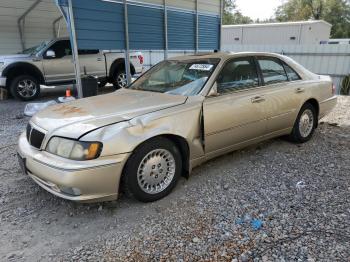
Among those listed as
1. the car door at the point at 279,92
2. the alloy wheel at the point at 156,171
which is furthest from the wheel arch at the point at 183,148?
the car door at the point at 279,92

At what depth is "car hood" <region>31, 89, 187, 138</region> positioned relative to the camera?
2730mm

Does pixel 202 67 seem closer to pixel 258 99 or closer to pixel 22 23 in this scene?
pixel 258 99

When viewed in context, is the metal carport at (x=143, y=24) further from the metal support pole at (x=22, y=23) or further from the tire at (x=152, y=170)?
the metal support pole at (x=22, y=23)

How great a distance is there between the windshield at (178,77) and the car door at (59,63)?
18.6ft

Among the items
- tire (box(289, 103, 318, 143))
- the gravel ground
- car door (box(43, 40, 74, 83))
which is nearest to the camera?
the gravel ground

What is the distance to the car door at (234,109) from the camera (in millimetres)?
3379

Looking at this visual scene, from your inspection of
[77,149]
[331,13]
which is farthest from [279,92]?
[331,13]

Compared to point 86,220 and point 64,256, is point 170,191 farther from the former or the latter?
point 64,256

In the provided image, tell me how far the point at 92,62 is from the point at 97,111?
7.15 meters

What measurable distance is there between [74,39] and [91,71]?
3640 mm

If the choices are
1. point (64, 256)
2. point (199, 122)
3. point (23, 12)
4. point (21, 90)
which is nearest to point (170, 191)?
point (199, 122)

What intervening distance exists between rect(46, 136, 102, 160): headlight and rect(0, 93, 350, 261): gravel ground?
67cm

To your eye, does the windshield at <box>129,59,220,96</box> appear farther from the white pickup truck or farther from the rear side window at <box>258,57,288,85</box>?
the white pickup truck

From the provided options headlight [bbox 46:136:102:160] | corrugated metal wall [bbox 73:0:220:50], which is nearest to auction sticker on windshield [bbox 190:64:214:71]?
headlight [bbox 46:136:102:160]
